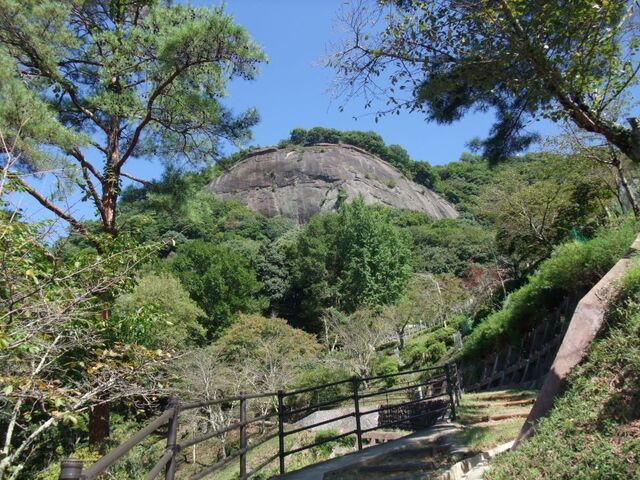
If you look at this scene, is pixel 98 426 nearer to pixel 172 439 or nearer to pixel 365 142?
pixel 172 439

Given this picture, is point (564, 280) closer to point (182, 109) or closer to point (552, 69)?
point (552, 69)

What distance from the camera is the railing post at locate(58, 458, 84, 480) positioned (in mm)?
1394

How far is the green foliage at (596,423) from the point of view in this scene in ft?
10.1

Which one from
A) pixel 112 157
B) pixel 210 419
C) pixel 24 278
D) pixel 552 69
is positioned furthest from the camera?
pixel 210 419

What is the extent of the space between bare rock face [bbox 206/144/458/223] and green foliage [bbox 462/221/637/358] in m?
61.4

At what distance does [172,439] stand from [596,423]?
3008mm

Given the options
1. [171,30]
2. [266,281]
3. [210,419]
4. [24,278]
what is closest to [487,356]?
[210,419]

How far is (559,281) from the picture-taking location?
966cm

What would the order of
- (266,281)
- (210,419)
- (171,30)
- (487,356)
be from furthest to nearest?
(266,281), (210,419), (487,356), (171,30)

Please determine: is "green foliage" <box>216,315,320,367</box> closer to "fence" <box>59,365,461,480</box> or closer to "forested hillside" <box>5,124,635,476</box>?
"forested hillside" <box>5,124,635,476</box>

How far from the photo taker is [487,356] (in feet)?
45.5

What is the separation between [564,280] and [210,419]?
45.2ft

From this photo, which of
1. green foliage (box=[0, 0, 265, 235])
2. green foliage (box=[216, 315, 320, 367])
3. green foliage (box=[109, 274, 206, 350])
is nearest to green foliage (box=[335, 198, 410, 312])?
green foliage (box=[216, 315, 320, 367])

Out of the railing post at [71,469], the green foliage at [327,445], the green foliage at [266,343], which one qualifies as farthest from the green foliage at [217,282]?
the railing post at [71,469]
